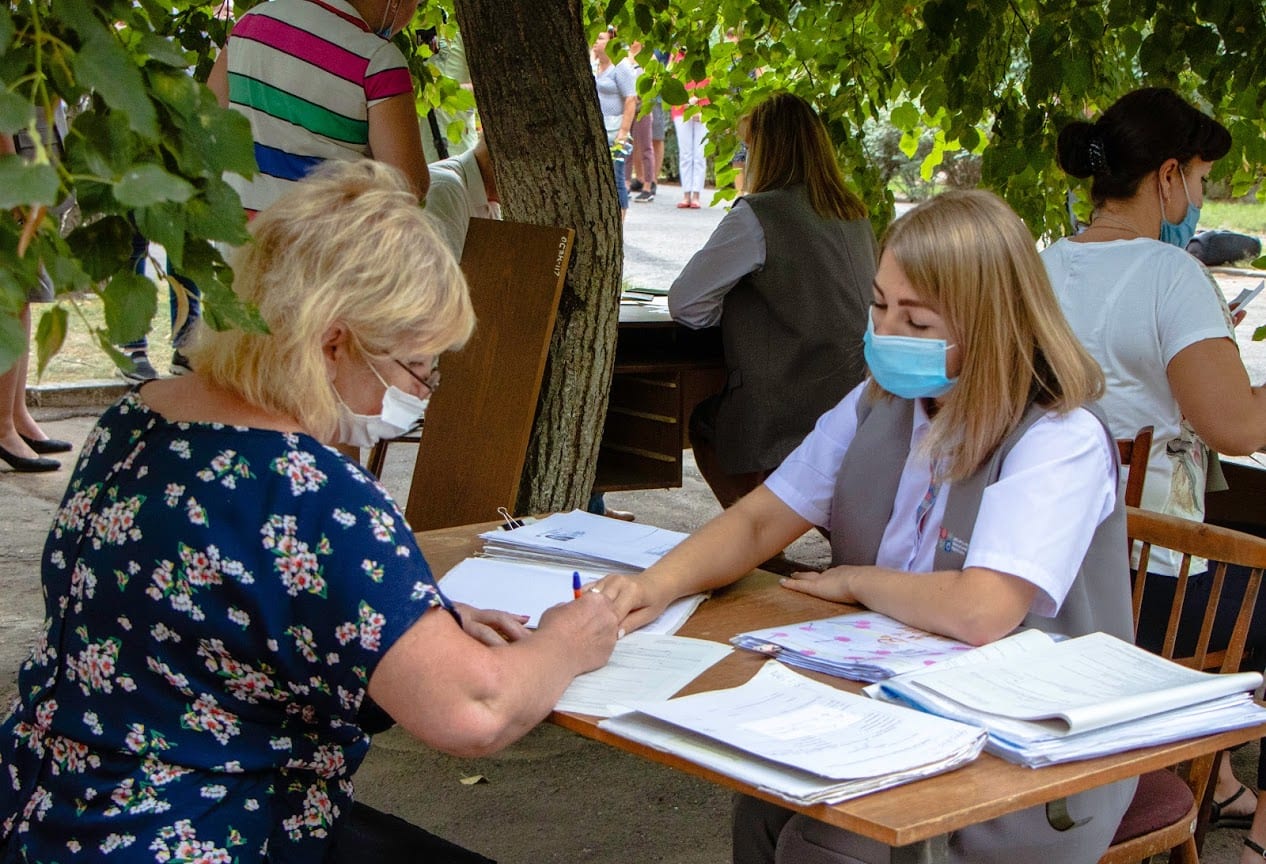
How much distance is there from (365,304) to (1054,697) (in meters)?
0.92

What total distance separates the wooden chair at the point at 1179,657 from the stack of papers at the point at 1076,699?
0.40 m

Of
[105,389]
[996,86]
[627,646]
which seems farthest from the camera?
[105,389]

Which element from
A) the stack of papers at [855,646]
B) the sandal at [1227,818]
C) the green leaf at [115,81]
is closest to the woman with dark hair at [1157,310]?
the sandal at [1227,818]

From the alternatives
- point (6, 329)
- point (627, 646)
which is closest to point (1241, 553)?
point (627, 646)

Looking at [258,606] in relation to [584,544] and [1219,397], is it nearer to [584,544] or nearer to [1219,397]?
[584,544]

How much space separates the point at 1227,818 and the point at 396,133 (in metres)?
2.54

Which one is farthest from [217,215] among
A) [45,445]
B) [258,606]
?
[45,445]

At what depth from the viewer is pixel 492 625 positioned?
2.06m

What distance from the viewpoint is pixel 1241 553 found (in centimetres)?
233


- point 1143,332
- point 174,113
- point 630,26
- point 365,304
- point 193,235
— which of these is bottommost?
point 1143,332

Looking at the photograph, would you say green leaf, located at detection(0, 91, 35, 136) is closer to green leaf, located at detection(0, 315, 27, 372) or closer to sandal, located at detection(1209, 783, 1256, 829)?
green leaf, located at detection(0, 315, 27, 372)

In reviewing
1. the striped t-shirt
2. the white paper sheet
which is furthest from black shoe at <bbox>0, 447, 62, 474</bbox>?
the white paper sheet

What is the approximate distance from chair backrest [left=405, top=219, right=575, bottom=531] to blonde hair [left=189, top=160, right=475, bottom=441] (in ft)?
5.72

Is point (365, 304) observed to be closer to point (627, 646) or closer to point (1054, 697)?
point (627, 646)
